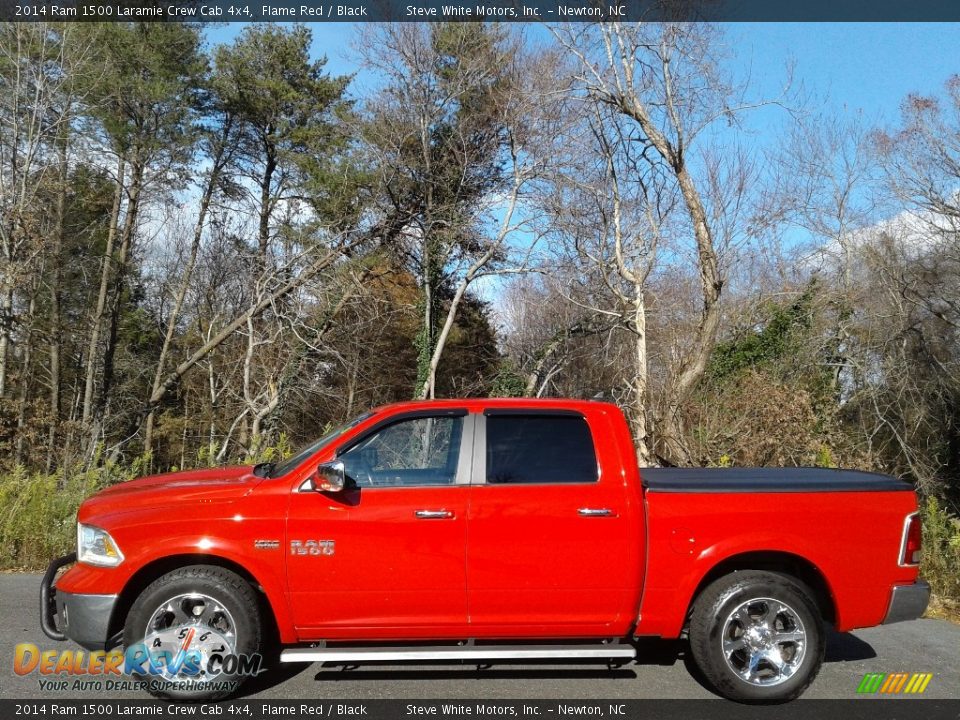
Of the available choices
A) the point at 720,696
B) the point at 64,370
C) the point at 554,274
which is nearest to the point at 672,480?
the point at 720,696

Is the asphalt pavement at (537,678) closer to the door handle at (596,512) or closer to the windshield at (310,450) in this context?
the door handle at (596,512)

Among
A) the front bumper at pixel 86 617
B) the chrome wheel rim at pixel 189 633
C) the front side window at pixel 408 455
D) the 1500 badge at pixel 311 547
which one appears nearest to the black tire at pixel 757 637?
the front side window at pixel 408 455

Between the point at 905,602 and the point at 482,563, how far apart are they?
2.74 m

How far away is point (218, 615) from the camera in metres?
4.99

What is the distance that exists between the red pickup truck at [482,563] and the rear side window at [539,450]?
0.01 metres

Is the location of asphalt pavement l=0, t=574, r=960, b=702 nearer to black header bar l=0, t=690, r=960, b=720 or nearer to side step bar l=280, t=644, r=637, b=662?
black header bar l=0, t=690, r=960, b=720

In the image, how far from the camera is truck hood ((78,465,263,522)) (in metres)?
5.11

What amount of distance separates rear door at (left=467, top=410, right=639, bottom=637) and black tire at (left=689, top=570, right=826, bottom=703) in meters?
0.56

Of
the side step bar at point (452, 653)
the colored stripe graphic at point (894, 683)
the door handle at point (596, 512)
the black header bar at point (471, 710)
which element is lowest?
the black header bar at point (471, 710)

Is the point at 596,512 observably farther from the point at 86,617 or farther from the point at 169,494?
the point at 86,617

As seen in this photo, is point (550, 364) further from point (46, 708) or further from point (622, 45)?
point (46, 708)

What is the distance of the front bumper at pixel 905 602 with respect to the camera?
5.21 metres

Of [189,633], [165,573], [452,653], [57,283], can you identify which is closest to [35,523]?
[165,573]

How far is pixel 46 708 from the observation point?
4945mm
